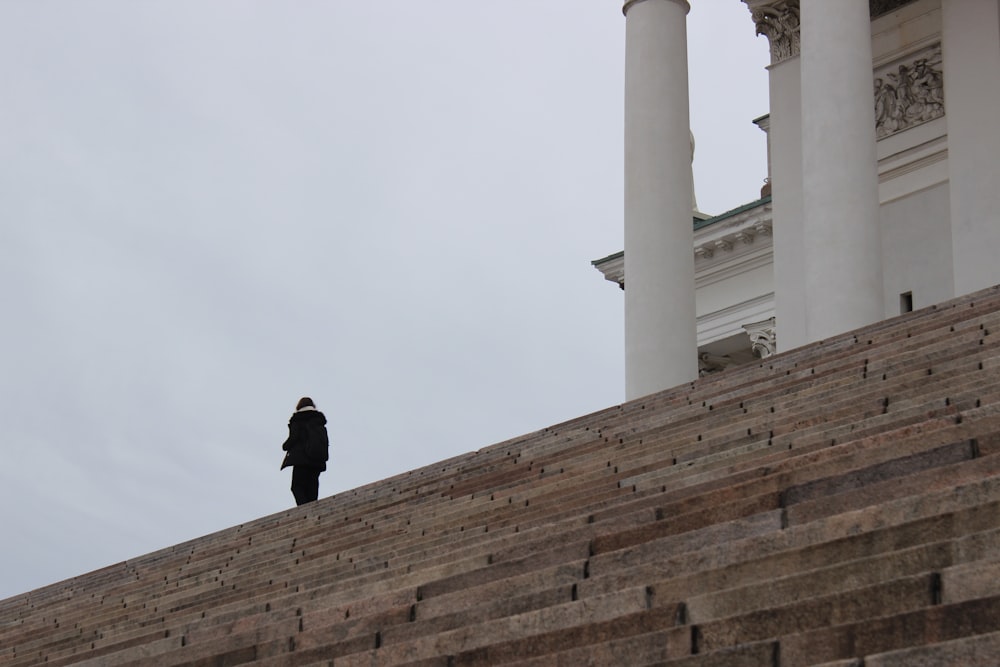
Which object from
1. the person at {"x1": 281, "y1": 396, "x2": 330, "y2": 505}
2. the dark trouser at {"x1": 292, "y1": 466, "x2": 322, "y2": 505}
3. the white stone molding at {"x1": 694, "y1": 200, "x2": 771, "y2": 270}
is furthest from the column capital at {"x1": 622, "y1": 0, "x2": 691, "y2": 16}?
the white stone molding at {"x1": 694, "y1": 200, "x2": 771, "y2": 270}

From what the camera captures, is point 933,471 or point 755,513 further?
point 755,513

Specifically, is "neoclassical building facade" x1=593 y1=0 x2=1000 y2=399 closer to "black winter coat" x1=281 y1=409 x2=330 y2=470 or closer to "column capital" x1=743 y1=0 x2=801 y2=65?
"column capital" x1=743 y1=0 x2=801 y2=65

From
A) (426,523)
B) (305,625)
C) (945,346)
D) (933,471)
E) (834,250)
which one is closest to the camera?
(933,471)

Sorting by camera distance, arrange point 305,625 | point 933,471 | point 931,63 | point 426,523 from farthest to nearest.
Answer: point 931,63 < point 426,523 < point 305,625 < point 933,471

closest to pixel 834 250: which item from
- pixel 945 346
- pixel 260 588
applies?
pixel 945 346

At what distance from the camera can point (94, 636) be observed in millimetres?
12281

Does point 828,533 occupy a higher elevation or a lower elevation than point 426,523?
lower

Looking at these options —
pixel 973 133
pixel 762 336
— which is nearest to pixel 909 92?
A: pixel 973 133

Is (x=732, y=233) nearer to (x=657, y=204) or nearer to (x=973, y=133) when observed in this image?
(x=973, y=133)

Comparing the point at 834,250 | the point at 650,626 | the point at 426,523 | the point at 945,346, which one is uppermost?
the point at 834,250

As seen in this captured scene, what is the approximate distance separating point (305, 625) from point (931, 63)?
1978 centimetres

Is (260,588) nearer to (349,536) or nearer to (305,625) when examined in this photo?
(349,536)

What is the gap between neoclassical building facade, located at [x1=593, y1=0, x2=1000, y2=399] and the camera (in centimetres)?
1908

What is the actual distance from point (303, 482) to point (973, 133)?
12070mm
